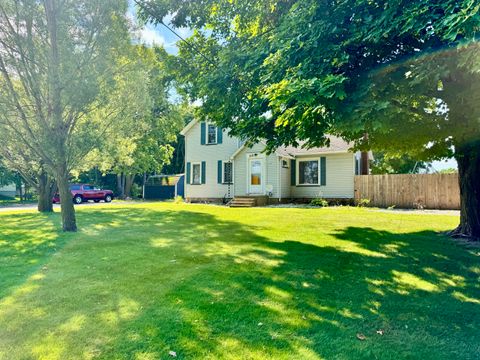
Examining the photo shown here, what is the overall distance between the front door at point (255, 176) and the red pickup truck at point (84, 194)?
13.7 meters

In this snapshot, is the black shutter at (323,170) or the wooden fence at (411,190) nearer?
the wooden fence at (411,190)

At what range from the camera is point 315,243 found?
702 cm

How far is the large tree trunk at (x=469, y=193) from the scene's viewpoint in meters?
7.48

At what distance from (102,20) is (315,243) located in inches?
301

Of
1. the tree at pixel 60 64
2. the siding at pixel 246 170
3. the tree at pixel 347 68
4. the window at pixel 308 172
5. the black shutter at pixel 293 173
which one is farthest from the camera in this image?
the black shutter at pixel 293 173

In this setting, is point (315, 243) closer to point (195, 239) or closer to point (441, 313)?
point (195, 239)

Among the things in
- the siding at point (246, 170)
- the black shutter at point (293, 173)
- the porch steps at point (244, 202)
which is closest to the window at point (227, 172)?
the siding at point (246, 170)

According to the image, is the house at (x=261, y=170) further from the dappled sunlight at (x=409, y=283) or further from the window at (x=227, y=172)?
the dappled sunlight at (x=409, y=283)

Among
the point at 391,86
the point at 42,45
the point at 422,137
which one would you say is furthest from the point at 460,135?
the point at 42,45

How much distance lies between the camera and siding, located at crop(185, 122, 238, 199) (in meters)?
20.4

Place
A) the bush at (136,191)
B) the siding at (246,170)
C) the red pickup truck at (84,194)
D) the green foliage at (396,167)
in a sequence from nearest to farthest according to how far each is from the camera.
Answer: the siding at (246,170), the red pickup truck at (84,194), the green foliage at (396,167), the bush at (136,191)

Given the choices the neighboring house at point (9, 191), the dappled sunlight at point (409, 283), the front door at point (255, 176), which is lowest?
the dappled sunlight at point (409, 283)

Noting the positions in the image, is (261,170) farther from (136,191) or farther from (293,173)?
(136,191)

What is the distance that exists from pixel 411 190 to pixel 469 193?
323 inches
